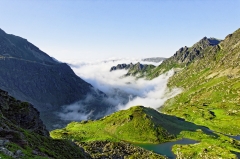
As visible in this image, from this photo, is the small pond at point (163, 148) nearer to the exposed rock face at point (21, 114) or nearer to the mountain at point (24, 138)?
the mountain at point (24, 138)

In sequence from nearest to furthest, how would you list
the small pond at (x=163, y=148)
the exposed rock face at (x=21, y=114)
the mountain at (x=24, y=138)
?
1. the mountain at (x=24, y=138)
2. the exposed rock face at (x=21, y=114)
3. the small pond at (x=163, y=148)

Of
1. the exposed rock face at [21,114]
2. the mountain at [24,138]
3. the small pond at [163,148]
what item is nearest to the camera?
the mountain at [24,138]

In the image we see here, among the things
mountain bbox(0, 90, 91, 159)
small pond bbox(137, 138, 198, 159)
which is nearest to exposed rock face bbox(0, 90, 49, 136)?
mountain bbox(0, 90, 91, 159)

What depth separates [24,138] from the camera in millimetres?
55312

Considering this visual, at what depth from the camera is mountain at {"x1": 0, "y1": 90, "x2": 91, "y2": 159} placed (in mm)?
44938

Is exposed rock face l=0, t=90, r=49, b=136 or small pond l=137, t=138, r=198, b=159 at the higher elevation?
exposed rock face l=0, t=90, r=49, b=136

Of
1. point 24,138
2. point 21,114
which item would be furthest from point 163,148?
point 24,138

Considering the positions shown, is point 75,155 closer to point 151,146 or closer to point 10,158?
point 10,158

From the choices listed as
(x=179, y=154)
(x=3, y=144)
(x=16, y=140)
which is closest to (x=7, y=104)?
(x=16, y=140)

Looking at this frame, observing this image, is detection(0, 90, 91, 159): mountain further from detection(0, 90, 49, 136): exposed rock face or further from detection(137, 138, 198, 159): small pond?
detection(137, 138, 198, 159): small pond

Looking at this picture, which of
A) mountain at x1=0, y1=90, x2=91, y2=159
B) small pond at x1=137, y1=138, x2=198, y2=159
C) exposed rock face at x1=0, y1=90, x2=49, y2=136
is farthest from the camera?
small pond at x1=137, y1=138, x2=198, y2=159

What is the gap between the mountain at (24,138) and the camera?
44.9m

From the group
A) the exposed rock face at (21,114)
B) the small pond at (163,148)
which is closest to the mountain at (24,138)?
the exposed rock face at (21,114)

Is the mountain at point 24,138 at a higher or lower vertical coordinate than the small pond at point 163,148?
higher
